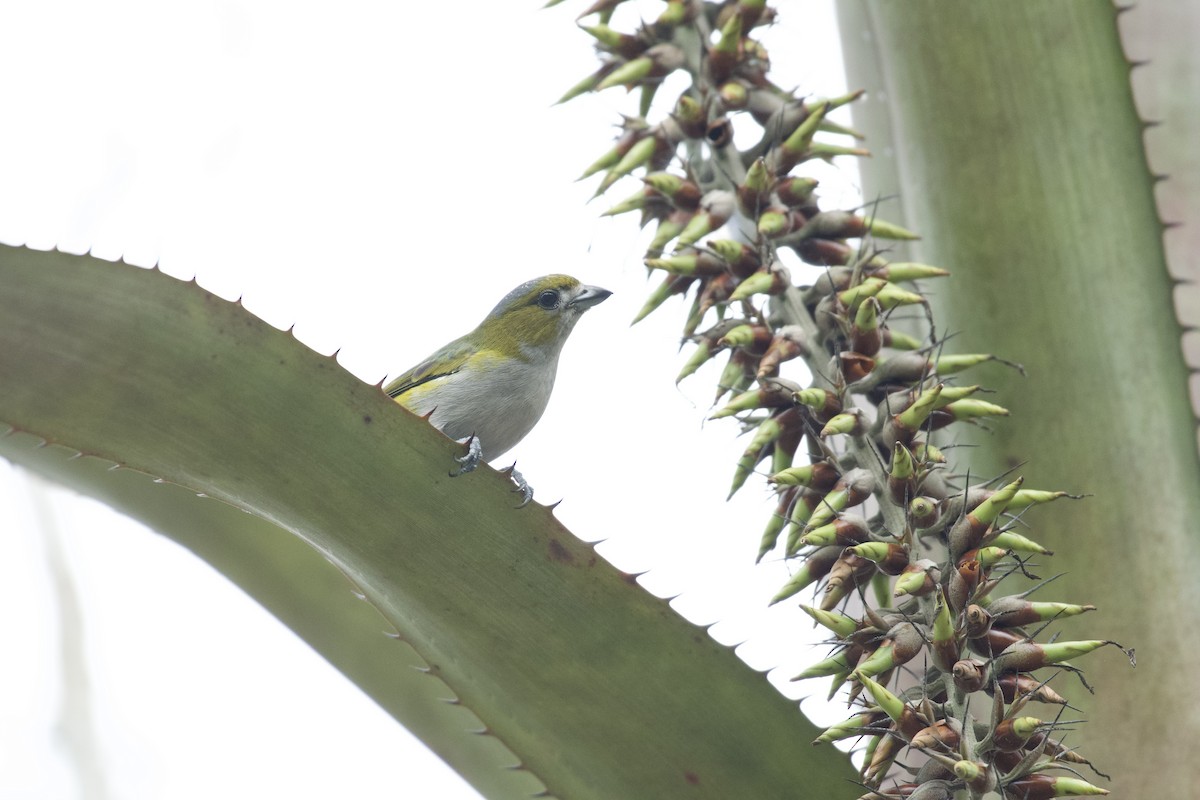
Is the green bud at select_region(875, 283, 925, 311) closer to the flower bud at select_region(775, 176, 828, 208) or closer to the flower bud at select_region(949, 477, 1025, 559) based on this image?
the flower bud at select_region(775, 176, 828, 208)

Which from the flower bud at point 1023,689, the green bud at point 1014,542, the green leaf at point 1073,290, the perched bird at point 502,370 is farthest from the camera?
the perched bird at point 502,370

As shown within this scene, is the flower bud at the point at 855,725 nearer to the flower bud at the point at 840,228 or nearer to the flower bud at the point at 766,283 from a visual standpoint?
the flower bud at the point at 766,283

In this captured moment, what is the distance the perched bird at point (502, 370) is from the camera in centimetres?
436

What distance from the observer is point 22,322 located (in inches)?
67.9

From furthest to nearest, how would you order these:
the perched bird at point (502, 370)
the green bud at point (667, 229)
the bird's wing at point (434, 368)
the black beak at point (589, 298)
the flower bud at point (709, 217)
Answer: the black beak at point (589, 298) < the bird's wing at point (434, 368) < the perched bird at point (502, 370) < the green bud at point (667, 229) < the flower bud at point (709, 217)

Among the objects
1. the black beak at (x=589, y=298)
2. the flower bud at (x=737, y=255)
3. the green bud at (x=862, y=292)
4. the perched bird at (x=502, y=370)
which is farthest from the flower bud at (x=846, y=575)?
the black beak at (x=589, y=298)

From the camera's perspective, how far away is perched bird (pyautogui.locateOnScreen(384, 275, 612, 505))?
436 cm

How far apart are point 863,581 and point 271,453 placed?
833 mm

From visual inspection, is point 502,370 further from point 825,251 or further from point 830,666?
point 830,666

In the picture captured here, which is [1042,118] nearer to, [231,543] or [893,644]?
[893,644]

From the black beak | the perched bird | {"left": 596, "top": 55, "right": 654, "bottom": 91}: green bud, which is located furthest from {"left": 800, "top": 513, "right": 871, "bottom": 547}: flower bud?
the black beak

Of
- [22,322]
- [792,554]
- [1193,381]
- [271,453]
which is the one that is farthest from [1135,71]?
[22,322]

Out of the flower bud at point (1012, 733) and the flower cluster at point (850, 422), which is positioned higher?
the flower cluster at point (850, 422)

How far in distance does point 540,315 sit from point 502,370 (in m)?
0.53
